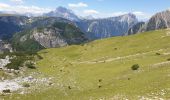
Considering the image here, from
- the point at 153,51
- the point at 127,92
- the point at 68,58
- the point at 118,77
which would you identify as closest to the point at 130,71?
the point at 118,77

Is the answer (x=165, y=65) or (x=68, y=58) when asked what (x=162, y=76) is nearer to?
(x=165, y=65)

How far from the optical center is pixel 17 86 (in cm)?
4866

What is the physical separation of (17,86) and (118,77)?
49.5 feet

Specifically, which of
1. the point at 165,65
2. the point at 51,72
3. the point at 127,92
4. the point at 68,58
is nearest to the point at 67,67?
the point at 51,72

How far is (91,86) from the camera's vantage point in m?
48.7

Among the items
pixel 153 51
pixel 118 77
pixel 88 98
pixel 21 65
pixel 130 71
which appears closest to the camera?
pixel 88 98

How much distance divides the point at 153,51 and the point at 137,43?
657 inches

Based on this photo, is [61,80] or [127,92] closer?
[127,92]

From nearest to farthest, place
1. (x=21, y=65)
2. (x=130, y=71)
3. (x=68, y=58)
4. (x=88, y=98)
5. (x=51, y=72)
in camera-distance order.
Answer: (x=88, y=98)
(x=130, y=71)
(x=51, y=72)
(x=21, y=65)
(x=68, y=58)

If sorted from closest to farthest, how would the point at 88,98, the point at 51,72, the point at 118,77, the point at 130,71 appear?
1. the point at 88,98
2. the point at 118,77
3. the point at 130,71
4. the point at 51,72

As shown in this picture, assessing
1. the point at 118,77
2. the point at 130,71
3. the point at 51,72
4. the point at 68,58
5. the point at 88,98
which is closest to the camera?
the point at 88,98

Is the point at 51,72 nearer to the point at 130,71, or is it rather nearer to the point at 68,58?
the point at 130,71

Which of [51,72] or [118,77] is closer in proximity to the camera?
[118,77]

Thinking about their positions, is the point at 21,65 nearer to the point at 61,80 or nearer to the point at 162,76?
the point at 61,80
